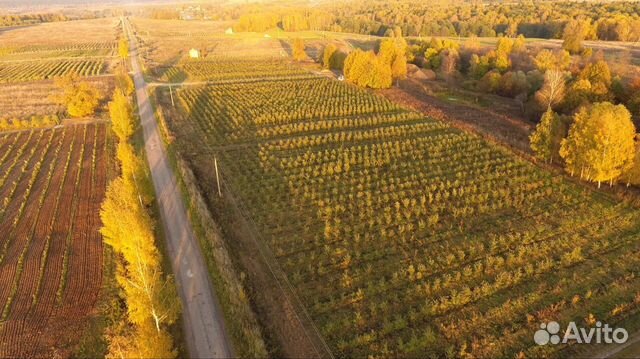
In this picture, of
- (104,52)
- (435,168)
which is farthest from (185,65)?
(435,168)

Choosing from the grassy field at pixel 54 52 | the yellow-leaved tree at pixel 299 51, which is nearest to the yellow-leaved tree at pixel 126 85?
the grassy field at pixel 54 52

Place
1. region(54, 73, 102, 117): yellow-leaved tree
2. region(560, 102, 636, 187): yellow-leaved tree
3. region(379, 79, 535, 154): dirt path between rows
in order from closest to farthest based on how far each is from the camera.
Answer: region(560, 102, 636, 187): yellow-leaved tree < region(379, 79, 535, 154): dirt path between rows < region(54, 73, 102, 117): yellow-leaved tree

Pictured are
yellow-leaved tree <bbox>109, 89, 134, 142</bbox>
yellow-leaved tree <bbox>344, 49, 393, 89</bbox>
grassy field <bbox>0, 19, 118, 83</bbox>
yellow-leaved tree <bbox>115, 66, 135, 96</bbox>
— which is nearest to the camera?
yellow-leaved tree <bbox>109, 89, 134, 142</bbox>

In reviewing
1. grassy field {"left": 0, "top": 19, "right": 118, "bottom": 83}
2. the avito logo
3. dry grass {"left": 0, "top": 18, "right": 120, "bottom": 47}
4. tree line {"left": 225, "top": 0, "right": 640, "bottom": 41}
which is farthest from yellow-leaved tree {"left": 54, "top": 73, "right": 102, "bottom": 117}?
dry grass {"left": 0, "top": 18, "right": 120, "bottom": 47}

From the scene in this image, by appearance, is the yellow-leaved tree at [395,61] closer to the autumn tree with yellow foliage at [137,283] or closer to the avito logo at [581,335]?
the autumn tree with yellow foliage at [137,283]

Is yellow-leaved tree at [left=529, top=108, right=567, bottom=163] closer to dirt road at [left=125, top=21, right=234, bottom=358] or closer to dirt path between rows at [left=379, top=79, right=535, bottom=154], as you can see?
dirt path between rows at [left=379, top=79, right=535, bottom=154]

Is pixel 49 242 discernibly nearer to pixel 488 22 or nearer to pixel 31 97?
pixel 31 97
